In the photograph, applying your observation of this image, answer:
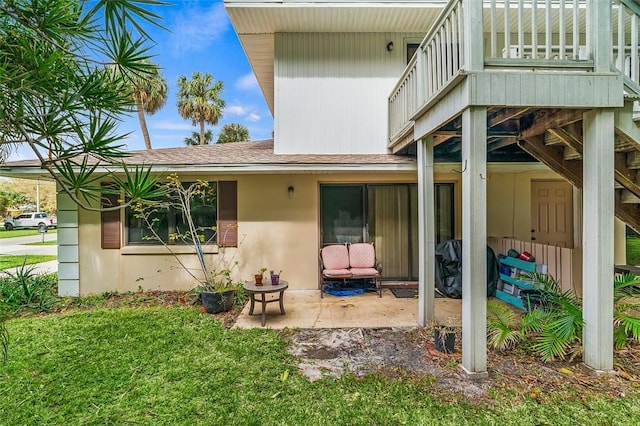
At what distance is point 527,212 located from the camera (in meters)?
7.44

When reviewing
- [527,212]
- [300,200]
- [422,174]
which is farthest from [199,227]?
[527,212]

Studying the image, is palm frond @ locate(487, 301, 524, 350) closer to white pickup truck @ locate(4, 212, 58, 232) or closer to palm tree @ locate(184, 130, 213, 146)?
palm tree @ locate(184, 130, 213, 146)

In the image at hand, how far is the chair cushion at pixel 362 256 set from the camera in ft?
22.4

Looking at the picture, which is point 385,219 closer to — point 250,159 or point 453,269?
point 453,269

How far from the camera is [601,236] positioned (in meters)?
3.39

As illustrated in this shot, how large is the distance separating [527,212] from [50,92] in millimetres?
8222

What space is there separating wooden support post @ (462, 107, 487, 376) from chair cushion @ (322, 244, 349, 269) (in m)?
3.52

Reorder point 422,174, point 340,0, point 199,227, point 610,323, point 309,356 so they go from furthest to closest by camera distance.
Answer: point 199,227 < point 340,0 < point 422,174 < point 309,356 < point 610,323

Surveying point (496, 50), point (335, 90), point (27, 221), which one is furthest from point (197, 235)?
point (27, 221)

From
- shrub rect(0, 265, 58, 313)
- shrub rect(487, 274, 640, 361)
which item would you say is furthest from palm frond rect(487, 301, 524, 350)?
shrub rect(0, 265, 58, 313)

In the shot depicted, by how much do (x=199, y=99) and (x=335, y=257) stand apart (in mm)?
21028

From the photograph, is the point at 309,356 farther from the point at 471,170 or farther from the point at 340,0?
the point at 340,0

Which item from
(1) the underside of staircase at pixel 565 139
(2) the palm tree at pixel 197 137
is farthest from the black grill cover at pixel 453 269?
(2) the palm tree at pixel 197 137

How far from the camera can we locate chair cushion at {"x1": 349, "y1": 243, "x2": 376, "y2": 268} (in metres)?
6.82
